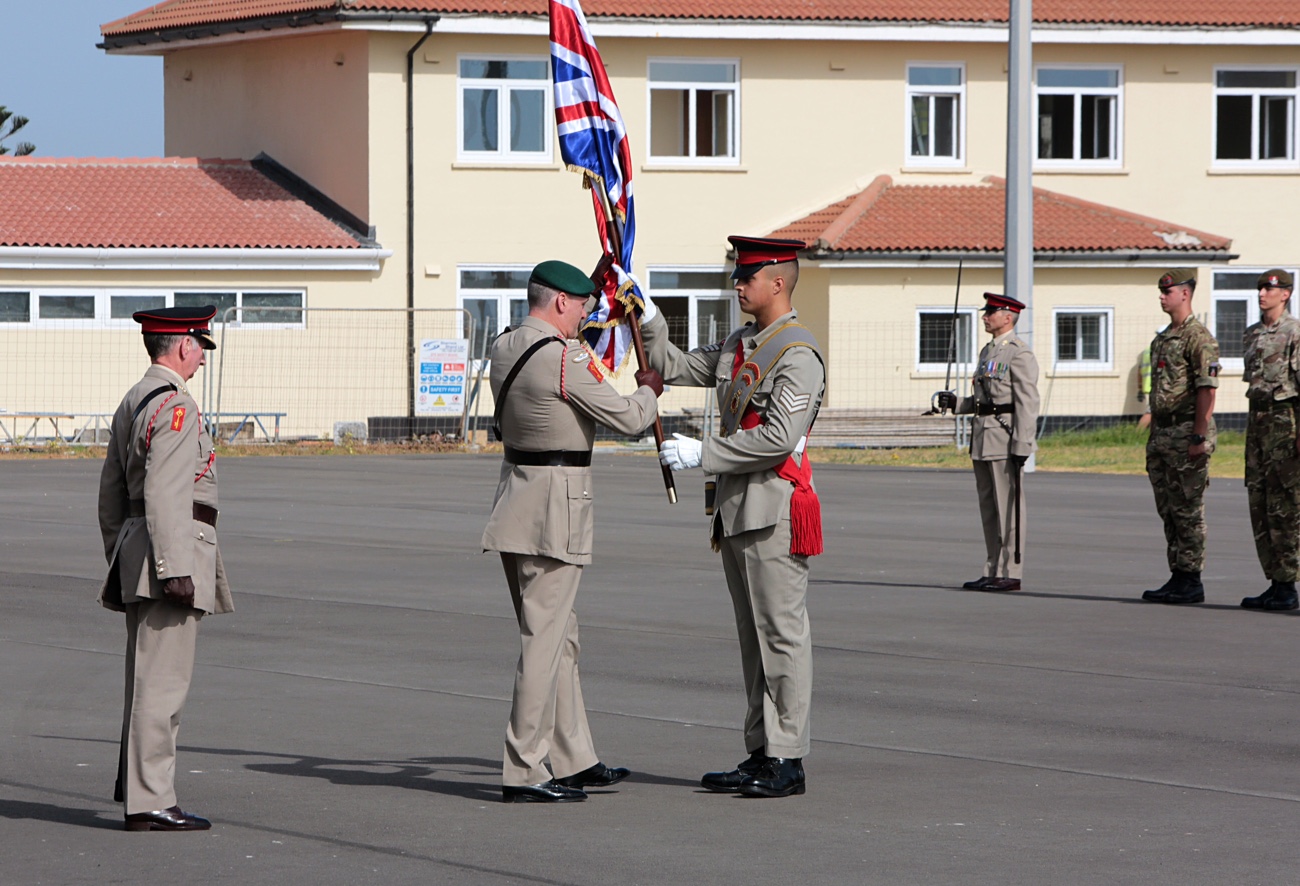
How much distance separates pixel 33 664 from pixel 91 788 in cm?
297

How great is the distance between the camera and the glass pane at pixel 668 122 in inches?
1334

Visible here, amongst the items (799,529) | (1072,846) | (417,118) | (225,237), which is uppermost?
(417,118)

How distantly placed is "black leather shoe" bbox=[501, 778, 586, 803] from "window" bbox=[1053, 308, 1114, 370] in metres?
28.3

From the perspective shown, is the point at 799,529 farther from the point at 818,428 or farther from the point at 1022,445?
the point at 818,428

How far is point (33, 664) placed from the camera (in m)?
10.0

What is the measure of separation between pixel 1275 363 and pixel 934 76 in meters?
23.4

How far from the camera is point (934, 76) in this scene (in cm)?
3488

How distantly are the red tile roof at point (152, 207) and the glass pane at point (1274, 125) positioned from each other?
1701 cm

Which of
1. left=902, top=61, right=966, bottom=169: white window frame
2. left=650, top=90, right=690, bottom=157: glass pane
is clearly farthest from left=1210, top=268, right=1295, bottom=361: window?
left=650, top=90, right=690, bottom=157: glass pane

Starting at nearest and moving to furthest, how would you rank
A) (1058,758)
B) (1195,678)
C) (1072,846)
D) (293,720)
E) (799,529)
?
(1072,846)
(799,529)
(1058,758)
(293,720)
(1195,678)

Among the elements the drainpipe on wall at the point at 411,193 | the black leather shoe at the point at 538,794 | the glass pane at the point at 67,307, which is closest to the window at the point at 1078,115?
the drainpipe on wall at the point at 411,193

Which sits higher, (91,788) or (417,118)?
(417,118)

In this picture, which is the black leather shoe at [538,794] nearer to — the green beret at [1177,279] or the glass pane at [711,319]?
the green beret at [1177,279]

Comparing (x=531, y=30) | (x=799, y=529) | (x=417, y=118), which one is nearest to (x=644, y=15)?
(x=531, y=30)
